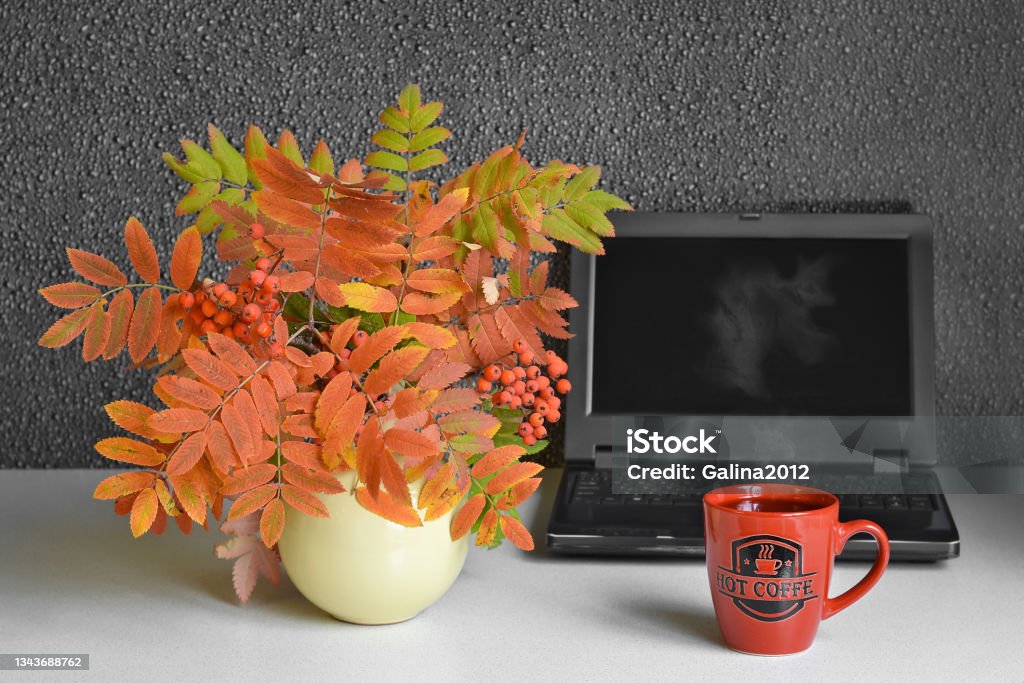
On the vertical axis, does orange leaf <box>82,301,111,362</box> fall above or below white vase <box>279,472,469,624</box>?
above

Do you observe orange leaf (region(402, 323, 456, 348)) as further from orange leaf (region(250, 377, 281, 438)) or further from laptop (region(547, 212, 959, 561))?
laptop (region(547, 212, 959, 561))

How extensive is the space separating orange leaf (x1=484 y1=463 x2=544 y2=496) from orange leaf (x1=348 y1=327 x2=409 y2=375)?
103mm

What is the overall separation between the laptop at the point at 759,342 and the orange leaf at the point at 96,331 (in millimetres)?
485

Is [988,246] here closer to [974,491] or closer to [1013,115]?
[1013,115]

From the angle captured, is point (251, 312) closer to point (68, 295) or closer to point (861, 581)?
point (68, 295)

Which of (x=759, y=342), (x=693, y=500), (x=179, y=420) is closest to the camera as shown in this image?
(x=179, y=420)

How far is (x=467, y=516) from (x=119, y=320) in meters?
0.23

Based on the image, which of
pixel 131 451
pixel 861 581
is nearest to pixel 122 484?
pixel 131 451

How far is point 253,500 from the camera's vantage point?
0.51 meters

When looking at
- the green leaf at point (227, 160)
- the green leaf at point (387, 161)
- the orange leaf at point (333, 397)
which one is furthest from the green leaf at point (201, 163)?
the orange leaf at point (333, 397)

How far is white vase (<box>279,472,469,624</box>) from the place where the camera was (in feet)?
1.85

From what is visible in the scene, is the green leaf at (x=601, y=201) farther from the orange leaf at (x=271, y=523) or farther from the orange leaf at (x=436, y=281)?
the orange leaf at (x=271, y=523)

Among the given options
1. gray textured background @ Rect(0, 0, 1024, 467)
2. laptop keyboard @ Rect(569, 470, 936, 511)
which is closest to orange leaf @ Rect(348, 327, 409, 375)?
laptop keyboard @ Rect(569, 470, 936, 511)

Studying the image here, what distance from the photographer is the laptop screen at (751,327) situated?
90 centimetres
